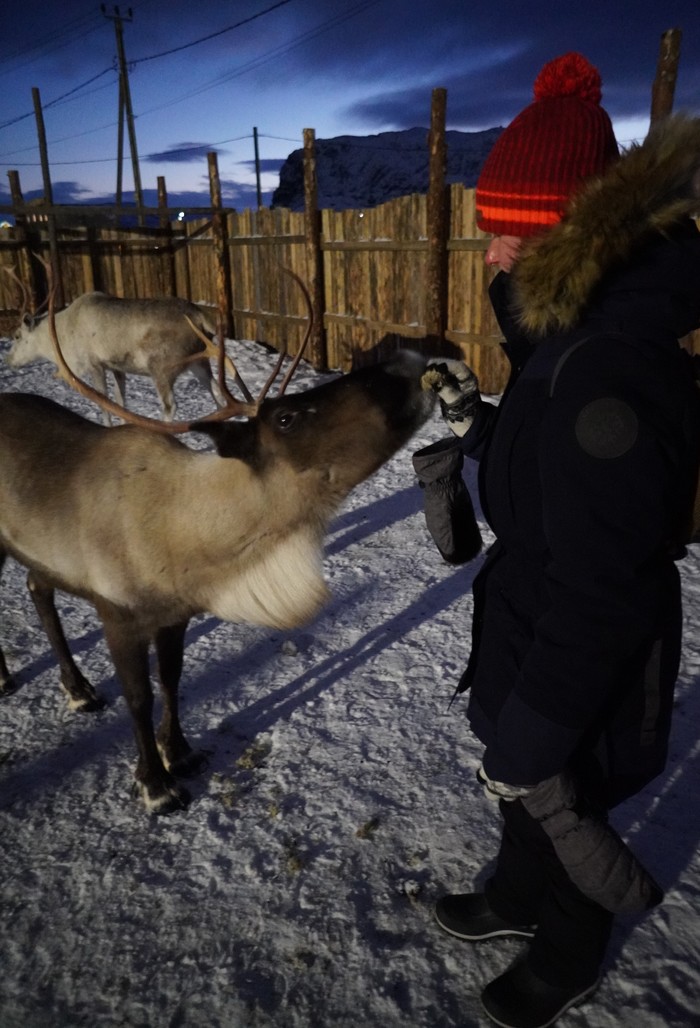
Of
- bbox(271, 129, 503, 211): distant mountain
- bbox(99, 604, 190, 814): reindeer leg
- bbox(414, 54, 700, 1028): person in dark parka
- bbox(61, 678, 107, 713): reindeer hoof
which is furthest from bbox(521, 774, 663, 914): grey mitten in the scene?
bbox(271, 129, 503, 211): distant mountain

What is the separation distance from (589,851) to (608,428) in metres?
1.00

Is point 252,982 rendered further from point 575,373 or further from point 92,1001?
point 575,373

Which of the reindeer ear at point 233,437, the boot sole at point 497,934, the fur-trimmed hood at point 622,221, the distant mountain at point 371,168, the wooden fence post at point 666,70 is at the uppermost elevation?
the distant mountain at point 371,168

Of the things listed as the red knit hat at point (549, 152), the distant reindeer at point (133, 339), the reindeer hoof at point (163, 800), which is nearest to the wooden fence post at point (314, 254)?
the distant reindeer at point (133, 339)

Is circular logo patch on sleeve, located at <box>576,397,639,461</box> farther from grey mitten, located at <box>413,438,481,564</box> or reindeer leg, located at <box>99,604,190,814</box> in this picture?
reindeer leg, located at <box>99,604,190,814</box>

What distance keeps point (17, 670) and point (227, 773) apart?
145cm

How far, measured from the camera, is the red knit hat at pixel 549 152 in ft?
4.19

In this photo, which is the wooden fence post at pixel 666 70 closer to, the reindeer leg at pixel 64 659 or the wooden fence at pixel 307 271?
the wooden fence at pixel 307 271

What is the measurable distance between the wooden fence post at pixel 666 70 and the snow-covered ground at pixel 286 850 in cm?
473

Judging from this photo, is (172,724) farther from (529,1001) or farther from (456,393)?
(456,393)

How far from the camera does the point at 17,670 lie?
3.41m

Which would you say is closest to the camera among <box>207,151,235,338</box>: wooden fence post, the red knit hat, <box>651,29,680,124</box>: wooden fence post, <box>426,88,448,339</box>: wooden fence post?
the red knit hat

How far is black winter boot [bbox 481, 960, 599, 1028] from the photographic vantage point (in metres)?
1.73

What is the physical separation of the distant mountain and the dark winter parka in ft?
194
